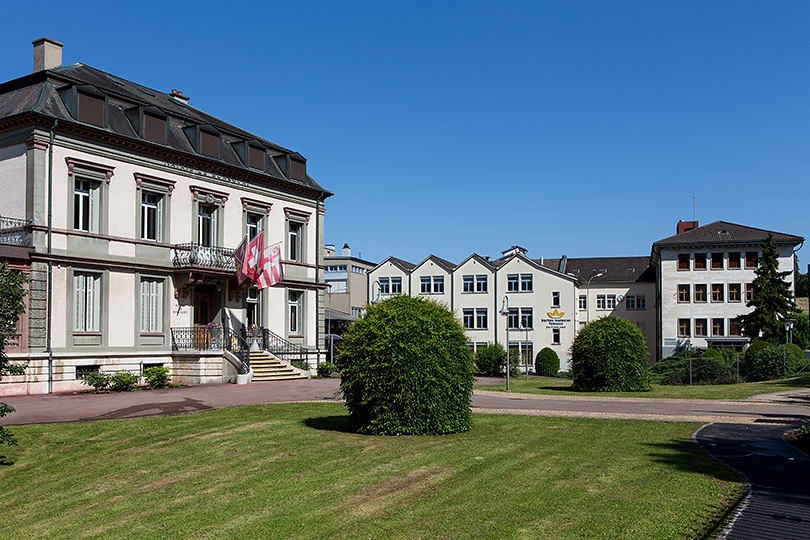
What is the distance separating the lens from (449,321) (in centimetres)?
1300

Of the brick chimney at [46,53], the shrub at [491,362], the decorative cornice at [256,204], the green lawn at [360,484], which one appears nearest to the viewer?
the green lawn at [360,484]

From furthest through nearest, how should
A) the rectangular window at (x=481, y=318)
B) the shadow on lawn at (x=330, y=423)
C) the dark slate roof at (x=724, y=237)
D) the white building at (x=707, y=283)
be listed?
1. the rectangular window at (x=481, y=318)
2. the white building at (x=707, y=283)
3. the dark slate roof at (x=724, y=237)
4. the shadow on lawn at (x=330, y=423)

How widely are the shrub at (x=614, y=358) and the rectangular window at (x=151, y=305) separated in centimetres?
1595

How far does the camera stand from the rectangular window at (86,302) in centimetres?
2492

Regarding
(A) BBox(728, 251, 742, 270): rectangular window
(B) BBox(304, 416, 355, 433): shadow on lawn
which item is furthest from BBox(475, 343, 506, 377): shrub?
(B) BBox(304, 416, 355, 433): shadow on lawn

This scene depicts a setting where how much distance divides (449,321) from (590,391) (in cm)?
1455

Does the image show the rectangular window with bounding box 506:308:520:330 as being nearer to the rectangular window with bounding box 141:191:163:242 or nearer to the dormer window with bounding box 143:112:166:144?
the rectangular window with bounding box 141:191:163:242

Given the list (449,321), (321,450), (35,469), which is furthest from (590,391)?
(35,469)

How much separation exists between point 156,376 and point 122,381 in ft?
5.30

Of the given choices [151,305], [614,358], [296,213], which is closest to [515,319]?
[296,213]

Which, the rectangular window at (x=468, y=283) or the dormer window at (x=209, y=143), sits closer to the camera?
the dormer window at (x=209, y=143)

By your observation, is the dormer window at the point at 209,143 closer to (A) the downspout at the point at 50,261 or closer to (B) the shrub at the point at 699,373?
(A) the downspout at the point at 50,261

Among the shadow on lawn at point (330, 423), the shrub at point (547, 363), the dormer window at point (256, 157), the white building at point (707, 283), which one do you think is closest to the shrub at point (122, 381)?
the dormer window at point (256, 157)

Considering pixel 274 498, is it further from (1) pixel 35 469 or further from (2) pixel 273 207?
(2) pixel 273 207
